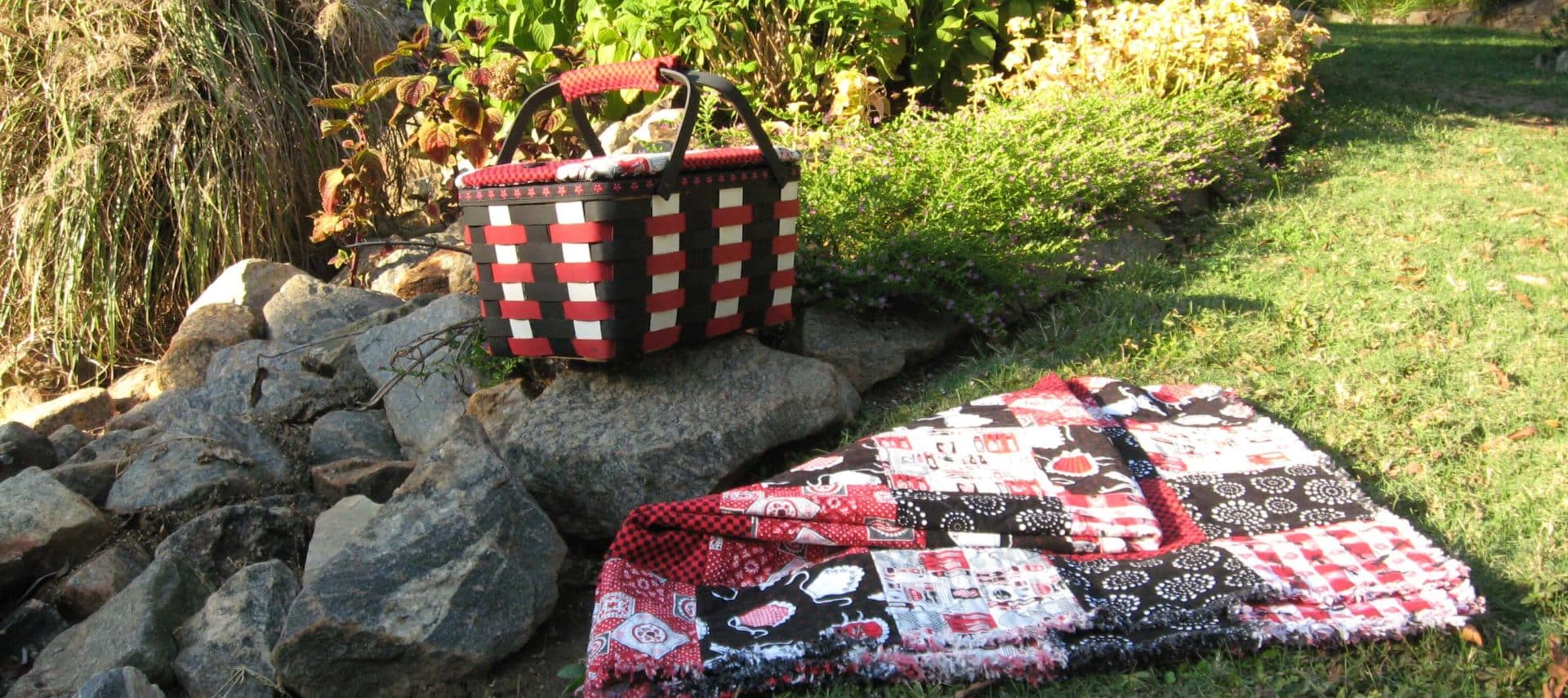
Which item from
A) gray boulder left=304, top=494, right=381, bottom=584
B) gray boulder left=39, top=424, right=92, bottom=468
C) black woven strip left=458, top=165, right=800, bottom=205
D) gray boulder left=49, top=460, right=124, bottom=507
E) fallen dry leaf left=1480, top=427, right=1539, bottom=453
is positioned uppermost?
black woven strip left=458, top=165, right=800, bottom=205

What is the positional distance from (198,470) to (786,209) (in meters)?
1.66

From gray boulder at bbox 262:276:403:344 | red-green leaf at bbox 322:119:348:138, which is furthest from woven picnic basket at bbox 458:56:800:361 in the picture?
red-green leaf at bbox 322:119:348:138

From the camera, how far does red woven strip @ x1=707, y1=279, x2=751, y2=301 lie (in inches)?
111

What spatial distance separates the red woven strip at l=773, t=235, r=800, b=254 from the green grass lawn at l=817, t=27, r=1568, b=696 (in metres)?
0.57

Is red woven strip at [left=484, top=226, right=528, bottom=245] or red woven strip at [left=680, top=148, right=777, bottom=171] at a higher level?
red woven strip at [left=680, top=148, right=777, bottom=171]

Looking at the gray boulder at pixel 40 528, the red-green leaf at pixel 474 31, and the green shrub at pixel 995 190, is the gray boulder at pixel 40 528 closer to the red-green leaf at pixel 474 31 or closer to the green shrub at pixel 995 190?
the green shrub at pixel 995 190

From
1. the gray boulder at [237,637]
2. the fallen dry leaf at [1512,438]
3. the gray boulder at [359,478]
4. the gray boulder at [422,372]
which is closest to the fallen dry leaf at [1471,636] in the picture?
the fallen dry leaf at [1512,438]

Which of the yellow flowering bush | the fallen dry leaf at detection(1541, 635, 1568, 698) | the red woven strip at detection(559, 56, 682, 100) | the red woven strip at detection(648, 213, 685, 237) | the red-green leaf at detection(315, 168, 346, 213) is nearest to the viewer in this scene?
the fallen dry leaf at detection(1541, 635, 1568, 698)

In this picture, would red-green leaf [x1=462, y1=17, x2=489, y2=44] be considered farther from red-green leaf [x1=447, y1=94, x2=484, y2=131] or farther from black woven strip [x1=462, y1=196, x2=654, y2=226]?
black woven strip [x1=462, y1=196, x2=654, y2=226]

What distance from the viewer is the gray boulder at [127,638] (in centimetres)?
215

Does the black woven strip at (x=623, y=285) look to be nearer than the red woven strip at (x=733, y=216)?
Yes

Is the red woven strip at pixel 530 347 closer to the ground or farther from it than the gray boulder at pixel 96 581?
farther from it

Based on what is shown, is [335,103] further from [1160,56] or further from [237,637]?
[1160,56]

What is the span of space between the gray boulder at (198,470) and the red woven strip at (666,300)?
113 centimetres
